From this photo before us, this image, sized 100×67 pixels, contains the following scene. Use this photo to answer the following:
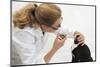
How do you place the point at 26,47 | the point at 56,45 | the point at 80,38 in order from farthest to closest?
the point at 80,38 < the point at 56,45 < the point at 26,47

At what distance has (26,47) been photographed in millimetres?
2227

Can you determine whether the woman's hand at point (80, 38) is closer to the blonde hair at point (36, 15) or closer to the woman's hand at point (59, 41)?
the woman's hand at point (59, 41)

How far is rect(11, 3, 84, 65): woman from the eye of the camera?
7.20 ft

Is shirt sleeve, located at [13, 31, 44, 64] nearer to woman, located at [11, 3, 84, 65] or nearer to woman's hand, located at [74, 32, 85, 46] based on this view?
woman, located at [11, 3, 84, 65]

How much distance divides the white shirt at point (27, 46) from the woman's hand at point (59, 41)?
0.13 meters

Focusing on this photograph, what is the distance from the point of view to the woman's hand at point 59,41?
2.34 metres

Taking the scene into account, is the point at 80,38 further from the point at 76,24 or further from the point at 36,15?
the point at 36,15

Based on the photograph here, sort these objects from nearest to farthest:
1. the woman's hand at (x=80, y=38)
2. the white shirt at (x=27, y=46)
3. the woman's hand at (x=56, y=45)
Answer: the white shirt at (x=27, y=46)
the woman's hand at (x=56, y=45)
the woman's hand at (x=80, y=38)

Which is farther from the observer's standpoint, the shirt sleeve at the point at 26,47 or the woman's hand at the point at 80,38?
the woman's hand at the point at 80,38

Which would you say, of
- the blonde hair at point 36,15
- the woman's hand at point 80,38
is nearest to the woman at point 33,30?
the blonde hair at point 36,15

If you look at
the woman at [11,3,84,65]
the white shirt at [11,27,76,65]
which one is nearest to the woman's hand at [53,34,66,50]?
the woman at [11,3,84,65]

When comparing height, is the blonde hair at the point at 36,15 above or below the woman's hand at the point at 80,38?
above

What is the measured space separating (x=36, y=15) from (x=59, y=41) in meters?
0.38

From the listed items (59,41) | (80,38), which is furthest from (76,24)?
(59,41)
